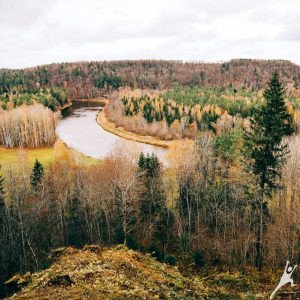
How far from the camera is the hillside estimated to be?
40.9 ft

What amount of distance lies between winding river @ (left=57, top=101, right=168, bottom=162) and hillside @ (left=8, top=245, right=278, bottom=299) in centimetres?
2947

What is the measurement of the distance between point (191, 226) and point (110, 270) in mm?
22633

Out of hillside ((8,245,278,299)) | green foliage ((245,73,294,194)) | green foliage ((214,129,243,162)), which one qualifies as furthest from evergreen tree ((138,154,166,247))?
hillside ((8,245,278,299))

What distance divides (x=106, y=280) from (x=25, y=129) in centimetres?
7002

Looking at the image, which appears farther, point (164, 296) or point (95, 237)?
point (95, 237)

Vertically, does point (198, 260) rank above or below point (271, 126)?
below

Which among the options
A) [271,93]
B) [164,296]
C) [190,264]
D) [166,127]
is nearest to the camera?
[164,296]

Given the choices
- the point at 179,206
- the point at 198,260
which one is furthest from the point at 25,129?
the point at 198,260

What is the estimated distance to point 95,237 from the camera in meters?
35.4

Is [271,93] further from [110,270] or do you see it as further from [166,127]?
[166,127]

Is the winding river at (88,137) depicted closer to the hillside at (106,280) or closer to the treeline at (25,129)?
the treeline at (25,129)

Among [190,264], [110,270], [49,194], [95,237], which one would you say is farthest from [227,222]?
[110,270]

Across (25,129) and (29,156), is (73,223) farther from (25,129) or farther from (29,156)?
(25,129)

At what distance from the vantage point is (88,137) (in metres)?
87.2
